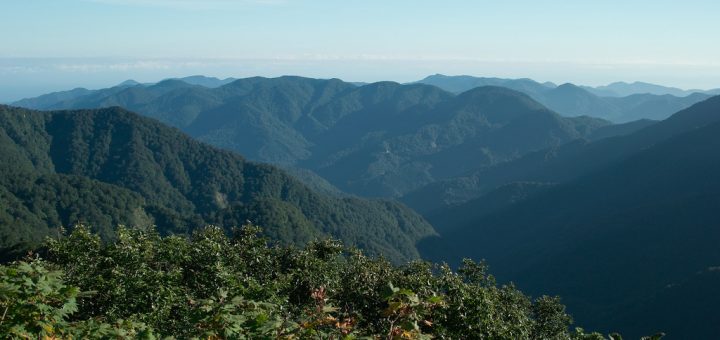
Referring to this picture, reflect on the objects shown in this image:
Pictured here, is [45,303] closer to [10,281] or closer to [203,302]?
[10,281]

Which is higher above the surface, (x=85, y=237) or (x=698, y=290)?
(x=85, y=237)

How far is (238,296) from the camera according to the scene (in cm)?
1291

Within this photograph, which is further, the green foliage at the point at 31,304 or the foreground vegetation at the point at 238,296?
the green foliage at the point at 31,304

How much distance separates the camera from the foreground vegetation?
10781 millimetres

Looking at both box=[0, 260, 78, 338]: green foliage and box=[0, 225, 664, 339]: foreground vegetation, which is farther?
box=[0, 260, 78, 338]: green foliage

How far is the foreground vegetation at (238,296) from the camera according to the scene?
35.4 feet

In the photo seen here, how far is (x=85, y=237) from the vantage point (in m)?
37.8

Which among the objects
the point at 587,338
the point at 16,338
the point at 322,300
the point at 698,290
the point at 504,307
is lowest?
the point at 698,290

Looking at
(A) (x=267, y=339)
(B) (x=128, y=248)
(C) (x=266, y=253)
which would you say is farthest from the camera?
(C) (x=266, y=253)

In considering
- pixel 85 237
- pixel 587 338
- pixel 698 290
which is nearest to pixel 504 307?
pixel 587 338

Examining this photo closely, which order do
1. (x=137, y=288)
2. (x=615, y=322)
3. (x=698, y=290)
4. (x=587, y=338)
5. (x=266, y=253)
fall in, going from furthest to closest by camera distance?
1. (x=615, y=322)
2. (x=698, y=290)
3. (x=266, y=253)
4. (x=137, y=288)
5. (x=587, y=338)

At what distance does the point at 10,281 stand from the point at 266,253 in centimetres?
3861

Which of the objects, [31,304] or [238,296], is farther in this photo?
[238,296]

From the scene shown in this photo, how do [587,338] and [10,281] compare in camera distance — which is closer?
[10,281]
